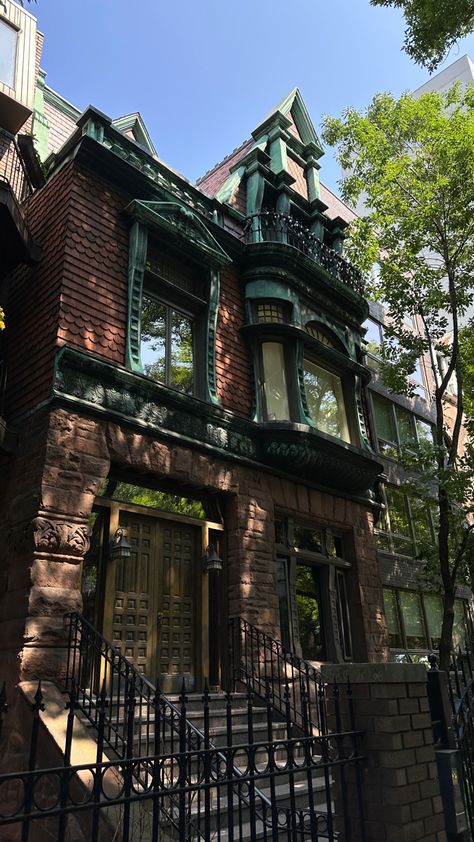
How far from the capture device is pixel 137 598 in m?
9.13

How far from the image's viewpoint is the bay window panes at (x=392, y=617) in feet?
51.5

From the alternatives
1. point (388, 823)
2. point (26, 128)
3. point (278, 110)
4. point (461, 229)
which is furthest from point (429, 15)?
point (388, 823)

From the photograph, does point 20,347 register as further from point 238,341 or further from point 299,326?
point 299,326

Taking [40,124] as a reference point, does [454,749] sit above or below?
below

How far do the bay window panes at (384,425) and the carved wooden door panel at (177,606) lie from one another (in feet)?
31.2

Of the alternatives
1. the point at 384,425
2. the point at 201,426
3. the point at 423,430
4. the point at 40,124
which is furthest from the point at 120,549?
the point at 423,430

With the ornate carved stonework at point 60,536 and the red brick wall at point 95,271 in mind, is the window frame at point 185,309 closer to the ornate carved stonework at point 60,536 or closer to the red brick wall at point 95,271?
the red brick wall at point 95,271

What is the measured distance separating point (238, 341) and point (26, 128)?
689 centimetres

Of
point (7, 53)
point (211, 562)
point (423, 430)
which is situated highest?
point (7, 53)

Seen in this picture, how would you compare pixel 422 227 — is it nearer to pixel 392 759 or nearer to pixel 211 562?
pixel 211 562

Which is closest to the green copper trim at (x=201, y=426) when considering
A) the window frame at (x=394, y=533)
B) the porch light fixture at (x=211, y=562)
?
the porch light fixture at (x=211, y=562)

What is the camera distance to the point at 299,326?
42.2 feet

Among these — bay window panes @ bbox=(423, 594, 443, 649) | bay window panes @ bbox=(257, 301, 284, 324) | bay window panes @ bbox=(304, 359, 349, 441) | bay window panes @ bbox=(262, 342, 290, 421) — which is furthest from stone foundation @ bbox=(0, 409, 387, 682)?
bay window panes @ bbox=(423, 594, 443, 649)

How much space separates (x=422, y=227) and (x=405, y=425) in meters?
7.54
